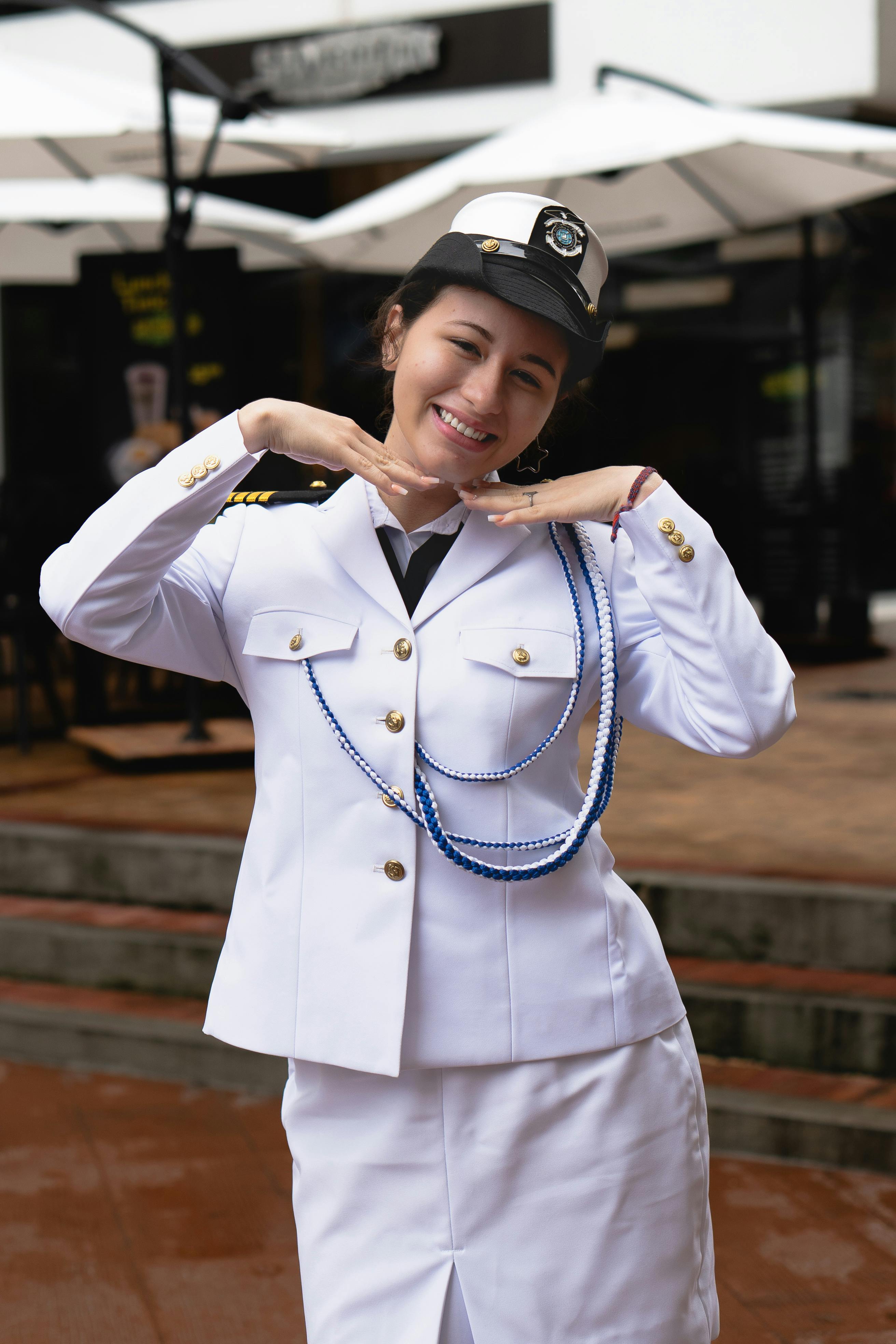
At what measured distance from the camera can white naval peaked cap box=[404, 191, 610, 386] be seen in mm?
1441

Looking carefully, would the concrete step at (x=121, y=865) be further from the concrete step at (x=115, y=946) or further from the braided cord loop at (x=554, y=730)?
the braided cord loop at (x=554, y=730)

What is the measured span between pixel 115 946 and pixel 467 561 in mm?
2993

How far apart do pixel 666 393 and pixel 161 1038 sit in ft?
23.5

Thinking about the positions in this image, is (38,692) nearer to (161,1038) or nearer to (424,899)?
(161,1038)

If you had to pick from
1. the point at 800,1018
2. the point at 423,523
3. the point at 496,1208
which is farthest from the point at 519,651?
the point at 800,1018

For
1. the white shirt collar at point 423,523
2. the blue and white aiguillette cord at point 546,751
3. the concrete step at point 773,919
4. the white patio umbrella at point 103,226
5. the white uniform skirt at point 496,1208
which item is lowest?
the concrete step at point 773,919

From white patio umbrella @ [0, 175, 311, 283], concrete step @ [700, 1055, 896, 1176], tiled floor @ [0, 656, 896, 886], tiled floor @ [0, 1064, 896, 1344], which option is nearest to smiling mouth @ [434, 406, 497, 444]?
tiled floor @ [0, 1064, 896, 1344]

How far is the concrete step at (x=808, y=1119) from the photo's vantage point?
3.15 metres

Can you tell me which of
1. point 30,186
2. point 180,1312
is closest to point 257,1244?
point 180,1312

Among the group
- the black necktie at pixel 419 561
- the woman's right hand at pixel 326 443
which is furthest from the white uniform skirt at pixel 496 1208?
the woman's right hand at pixel 326 443

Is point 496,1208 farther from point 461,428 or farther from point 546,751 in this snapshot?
point 461,428

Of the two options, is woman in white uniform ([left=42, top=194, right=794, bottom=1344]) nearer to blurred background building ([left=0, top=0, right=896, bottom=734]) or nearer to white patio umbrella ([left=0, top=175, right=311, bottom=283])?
blurred background building ([left=0, top=0, right=896, bottom=734])

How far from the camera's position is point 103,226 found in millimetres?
8141

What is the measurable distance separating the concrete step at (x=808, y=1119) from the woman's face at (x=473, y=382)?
214 cm
